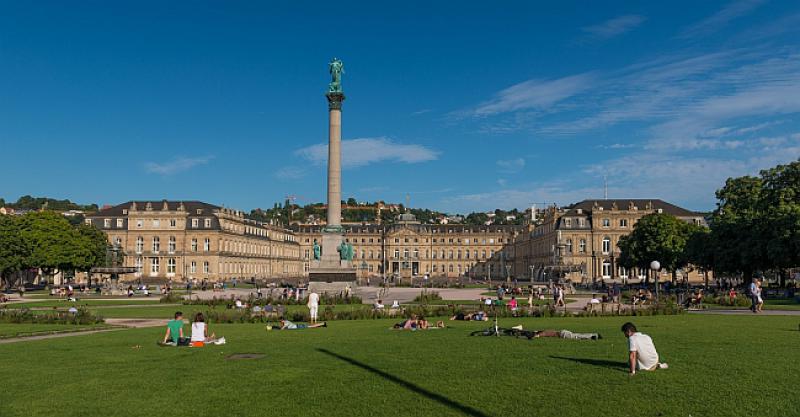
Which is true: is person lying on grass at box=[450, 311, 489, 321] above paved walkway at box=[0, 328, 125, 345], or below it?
above

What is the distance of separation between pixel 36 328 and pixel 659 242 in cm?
7353

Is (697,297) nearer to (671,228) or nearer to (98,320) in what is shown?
(98,320)

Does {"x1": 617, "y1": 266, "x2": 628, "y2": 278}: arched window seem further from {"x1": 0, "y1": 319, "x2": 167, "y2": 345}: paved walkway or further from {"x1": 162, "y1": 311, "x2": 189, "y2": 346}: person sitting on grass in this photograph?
{"x1": 162, "y1": 311, "x2": 189, "y2": 346}: person sitting on grass

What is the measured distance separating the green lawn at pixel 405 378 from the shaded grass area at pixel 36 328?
14.9ft

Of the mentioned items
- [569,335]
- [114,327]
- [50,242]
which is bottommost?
[114,327]

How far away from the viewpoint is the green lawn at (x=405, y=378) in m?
11.7

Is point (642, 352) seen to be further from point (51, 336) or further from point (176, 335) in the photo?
point (51, 336)

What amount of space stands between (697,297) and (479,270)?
151 meters

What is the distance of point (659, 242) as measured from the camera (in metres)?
84.8

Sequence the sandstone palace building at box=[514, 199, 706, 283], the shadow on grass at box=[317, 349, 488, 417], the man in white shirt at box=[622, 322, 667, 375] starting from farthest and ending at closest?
1. the sandstone palace building at box=[514, 199, 706, 283]
2. the man in white shirt at box=[622, 322, 667, 375]
3. the shadow on grass at box=[317, 349, 488, 417]

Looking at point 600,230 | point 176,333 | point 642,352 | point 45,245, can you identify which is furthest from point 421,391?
point 600,230

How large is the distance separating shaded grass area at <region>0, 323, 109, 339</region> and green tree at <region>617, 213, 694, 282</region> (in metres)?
69.5

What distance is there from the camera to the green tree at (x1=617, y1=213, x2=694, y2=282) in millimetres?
84000

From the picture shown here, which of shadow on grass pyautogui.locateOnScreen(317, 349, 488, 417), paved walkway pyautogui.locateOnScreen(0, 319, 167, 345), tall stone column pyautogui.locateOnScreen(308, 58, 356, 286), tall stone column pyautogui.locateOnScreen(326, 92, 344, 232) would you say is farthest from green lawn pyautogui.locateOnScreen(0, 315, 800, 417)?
tall stone column pyautogui.locateOnScreen(326, 92, 344, 232)
